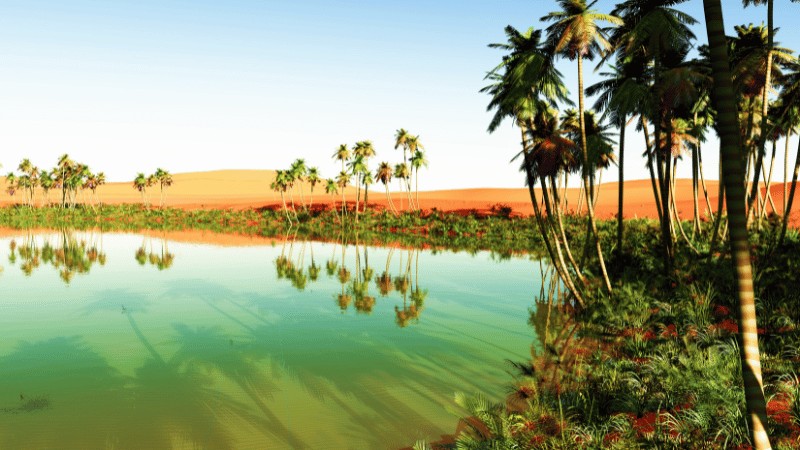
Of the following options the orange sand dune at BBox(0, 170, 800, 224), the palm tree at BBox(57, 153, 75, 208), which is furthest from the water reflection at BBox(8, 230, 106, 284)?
the palm tree at BBox(57, 153, 75, 208)

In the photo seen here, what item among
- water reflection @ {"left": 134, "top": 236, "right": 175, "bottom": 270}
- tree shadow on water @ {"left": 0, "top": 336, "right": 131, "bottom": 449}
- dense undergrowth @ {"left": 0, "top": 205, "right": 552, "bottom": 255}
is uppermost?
dense undergrowth @ {"left": 0, "top": 205, "right": 552, "bottom": 255}

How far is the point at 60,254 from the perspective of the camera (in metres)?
38.2

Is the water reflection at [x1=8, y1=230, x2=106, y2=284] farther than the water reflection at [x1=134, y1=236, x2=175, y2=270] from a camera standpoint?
No

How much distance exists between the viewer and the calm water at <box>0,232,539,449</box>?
9.48 meters

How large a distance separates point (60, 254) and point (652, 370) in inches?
1687

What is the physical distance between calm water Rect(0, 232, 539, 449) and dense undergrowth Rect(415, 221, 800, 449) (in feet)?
4.65

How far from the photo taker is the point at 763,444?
512cm

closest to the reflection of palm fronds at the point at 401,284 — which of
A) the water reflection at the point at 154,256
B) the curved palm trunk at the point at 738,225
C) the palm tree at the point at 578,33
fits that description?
the palm tree at the point at 578,33

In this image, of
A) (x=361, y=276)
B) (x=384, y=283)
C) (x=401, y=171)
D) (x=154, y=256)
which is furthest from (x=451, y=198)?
(x=384, y=283)

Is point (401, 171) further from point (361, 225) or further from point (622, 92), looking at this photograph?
point (622, 92)

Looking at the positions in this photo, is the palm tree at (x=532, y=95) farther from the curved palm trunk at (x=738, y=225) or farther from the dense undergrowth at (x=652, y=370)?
the curved palm trunk at (x=738, y=225)

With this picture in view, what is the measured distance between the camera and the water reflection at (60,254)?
30.8m

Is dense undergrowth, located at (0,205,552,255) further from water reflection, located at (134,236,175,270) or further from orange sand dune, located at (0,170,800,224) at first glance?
water reflection, located at (134,236,175,270)

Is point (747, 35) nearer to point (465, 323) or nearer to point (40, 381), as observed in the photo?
point (465, 323)
